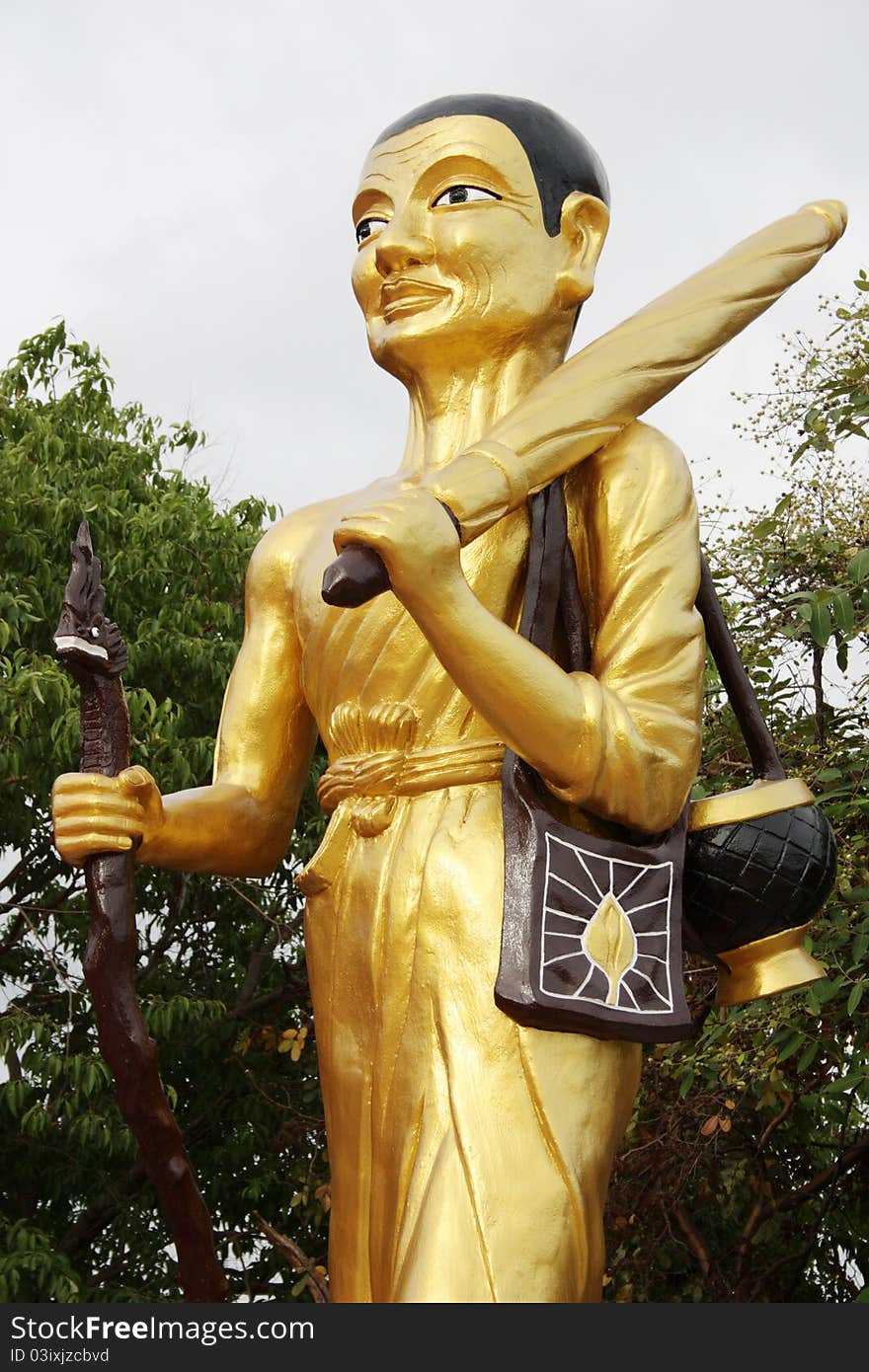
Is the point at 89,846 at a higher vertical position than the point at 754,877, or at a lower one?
higher

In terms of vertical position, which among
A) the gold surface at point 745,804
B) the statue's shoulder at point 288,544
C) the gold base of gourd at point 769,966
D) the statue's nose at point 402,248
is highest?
the statue's nose at point 402,248

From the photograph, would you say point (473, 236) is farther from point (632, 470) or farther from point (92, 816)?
point (92, 816)

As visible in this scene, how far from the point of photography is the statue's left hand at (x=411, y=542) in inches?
118

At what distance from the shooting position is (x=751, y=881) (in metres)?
3.37

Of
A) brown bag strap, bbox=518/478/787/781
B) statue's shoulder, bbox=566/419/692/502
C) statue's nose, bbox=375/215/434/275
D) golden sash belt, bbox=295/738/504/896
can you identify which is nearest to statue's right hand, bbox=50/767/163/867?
golden sash belt, bbox=295/738/504/896

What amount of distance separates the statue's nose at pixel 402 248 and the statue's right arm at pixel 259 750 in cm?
56

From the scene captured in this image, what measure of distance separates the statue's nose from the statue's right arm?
1.84 feet

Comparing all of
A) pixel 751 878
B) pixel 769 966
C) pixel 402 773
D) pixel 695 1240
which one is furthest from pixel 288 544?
pixel 695 1240

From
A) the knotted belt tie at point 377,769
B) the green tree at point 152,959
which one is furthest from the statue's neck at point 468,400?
the green tree at point 152,959

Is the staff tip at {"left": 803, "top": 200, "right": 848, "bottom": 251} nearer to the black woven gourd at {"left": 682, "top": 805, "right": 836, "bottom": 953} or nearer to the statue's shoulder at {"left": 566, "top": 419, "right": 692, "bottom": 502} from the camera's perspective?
the statue's shoulder at {"left": 566, "top": 419, "right": 692, "bottom": 502}

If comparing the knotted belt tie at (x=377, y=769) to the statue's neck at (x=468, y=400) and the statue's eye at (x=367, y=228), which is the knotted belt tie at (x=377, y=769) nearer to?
the statue's neck at (x=468, y=400)

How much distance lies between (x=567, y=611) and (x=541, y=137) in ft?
3.13

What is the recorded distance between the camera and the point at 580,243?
3.66m

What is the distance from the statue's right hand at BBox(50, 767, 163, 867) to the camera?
3.29m
